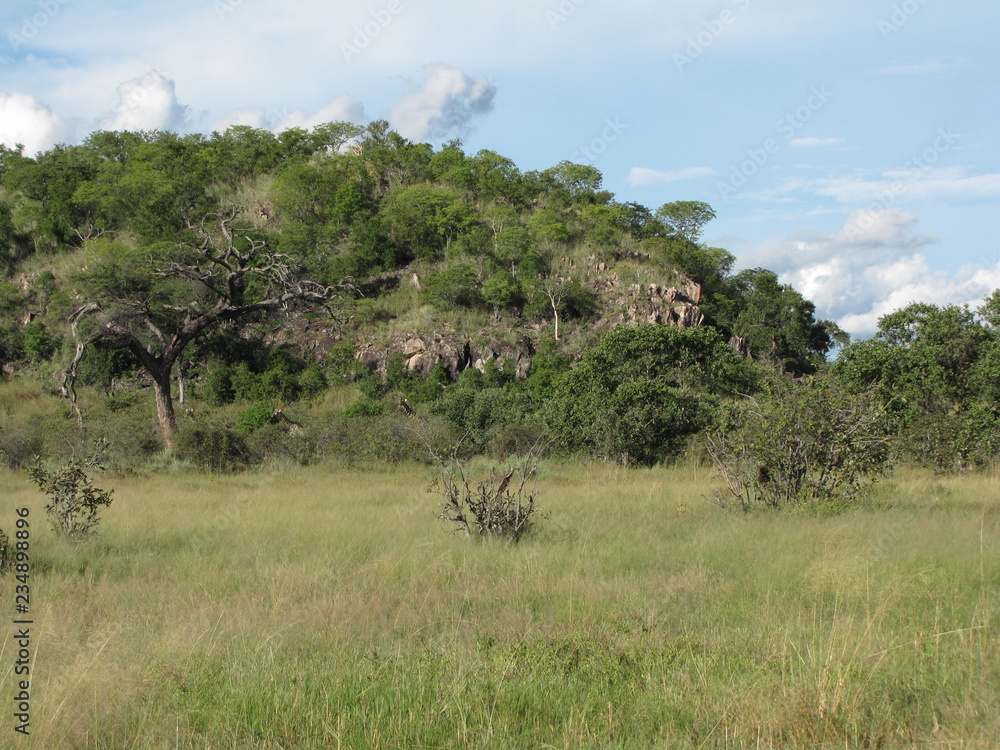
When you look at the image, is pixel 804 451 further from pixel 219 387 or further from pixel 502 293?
pixel 219 387

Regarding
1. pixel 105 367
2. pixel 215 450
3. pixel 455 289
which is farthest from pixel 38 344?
pixel 215 450

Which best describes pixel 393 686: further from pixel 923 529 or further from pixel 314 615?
pixel 923 529

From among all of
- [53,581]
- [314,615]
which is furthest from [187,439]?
[314,615]

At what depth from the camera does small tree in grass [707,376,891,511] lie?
10.8 meters

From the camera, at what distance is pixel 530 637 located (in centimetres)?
507

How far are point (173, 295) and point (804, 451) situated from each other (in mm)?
32259

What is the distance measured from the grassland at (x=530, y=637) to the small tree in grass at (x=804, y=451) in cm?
105

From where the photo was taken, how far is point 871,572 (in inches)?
256

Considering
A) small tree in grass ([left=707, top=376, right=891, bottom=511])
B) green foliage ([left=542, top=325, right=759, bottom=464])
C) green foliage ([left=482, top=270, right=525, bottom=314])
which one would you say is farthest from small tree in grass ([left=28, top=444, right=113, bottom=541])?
green foliage ([left=482, top=270, right=525, bottom=314])

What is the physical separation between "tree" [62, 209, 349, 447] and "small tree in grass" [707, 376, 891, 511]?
12.1 m

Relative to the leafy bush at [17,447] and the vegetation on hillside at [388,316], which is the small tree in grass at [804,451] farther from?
the leafy bush at [17,447]

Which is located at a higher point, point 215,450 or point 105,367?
point 105,367

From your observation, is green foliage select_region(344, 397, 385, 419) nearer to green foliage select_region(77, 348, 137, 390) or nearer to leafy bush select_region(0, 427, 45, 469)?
leafy bush select_region(0, 427, 45, 469)

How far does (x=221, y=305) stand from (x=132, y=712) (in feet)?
61.8
